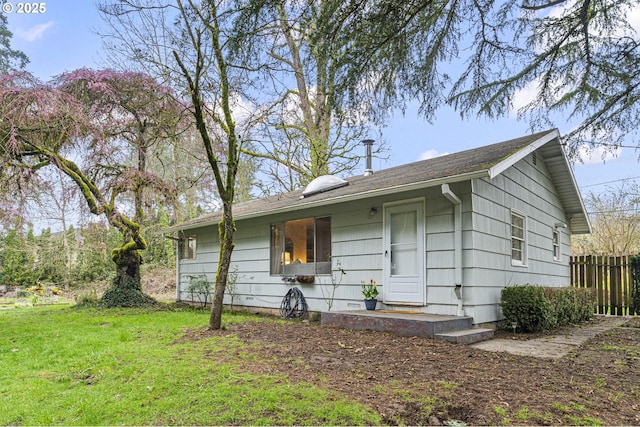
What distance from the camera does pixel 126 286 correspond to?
10.6 metres

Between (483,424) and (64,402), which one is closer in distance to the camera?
(483,424)

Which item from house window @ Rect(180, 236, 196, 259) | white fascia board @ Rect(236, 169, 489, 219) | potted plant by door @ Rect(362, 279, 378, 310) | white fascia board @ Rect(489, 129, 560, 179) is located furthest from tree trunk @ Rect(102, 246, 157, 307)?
white fascia board @ Rect(489, 129, 560, 179)

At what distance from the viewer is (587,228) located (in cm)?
1133

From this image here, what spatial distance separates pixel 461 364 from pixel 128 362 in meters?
3.42

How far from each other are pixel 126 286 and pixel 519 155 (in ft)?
31.2

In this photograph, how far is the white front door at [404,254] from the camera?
6656 millimetres

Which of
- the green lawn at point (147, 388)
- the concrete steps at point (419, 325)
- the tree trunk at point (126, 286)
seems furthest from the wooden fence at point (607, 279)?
the tree trunk at point (126, 286)

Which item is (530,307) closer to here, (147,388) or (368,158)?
(368,158)

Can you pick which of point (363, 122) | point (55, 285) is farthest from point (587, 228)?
point (55, 285)

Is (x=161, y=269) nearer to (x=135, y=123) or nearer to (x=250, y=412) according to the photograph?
(x=135, y=123)

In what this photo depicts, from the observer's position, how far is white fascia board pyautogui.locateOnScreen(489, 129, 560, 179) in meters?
5.79

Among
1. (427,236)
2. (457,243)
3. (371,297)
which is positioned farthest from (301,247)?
(457,243)

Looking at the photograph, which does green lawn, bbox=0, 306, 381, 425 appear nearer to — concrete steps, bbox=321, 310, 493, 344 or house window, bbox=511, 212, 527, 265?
concrete steps, bbox=321, 310, 493, 344

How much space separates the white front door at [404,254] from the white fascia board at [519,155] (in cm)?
131
